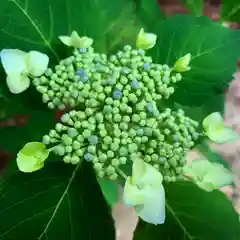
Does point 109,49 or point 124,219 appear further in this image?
point 124,219

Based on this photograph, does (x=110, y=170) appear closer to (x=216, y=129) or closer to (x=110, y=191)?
(x=216, y=129)

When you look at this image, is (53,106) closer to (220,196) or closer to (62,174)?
(62,174)

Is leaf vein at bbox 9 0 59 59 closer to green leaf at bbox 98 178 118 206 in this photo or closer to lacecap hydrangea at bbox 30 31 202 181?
lacecap hydrangea at bbox 30 31 202 181

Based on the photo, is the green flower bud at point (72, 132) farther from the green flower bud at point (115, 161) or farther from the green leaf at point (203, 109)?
the green leaf at point (203, 109)

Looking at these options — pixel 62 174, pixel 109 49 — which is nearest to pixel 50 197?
pixel 62 174

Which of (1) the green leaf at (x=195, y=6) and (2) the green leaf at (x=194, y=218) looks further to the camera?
(1) the green leaf at (x=195, y=6)

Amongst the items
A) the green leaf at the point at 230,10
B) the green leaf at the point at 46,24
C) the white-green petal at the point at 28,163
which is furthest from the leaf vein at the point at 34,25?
the green leaf at the point at 230,10

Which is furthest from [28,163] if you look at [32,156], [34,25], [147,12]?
[147,12]

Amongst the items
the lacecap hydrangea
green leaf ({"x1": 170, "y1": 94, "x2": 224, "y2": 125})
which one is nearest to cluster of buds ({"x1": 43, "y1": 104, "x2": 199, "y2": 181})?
the lacecap hydrangea
